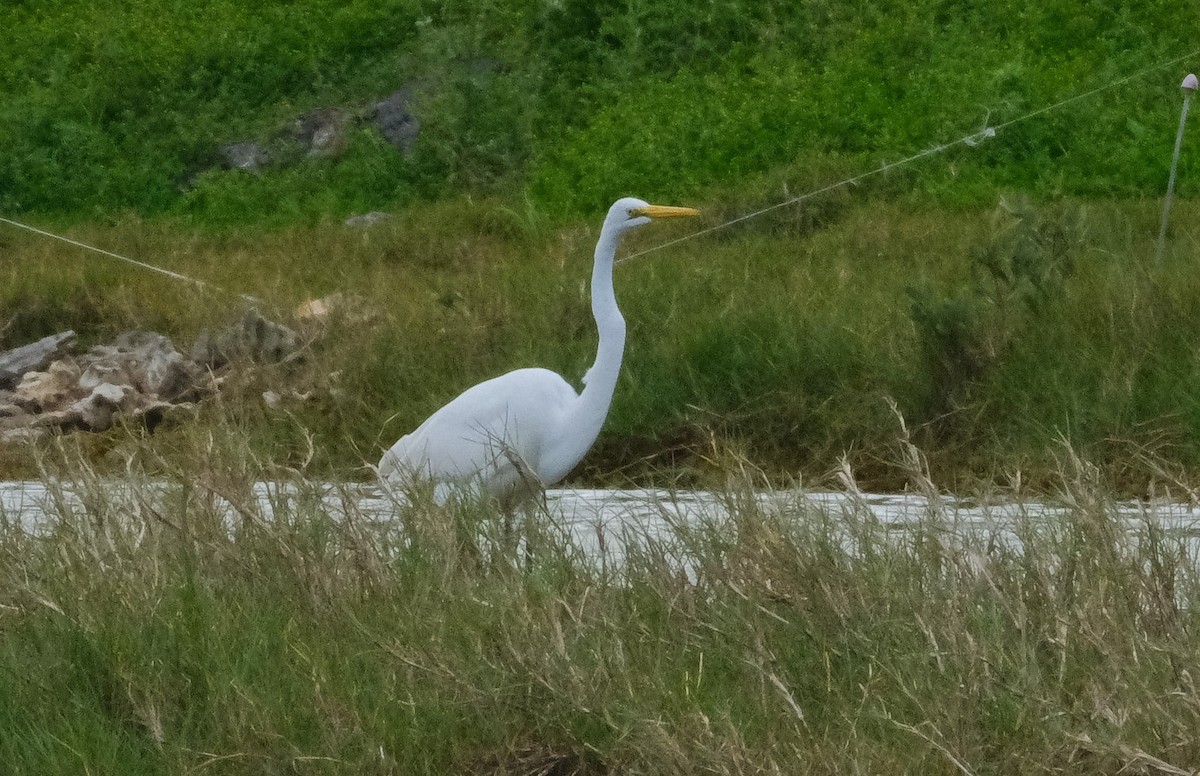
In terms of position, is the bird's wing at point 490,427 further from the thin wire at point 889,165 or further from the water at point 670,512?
the thin wire at point 889,165

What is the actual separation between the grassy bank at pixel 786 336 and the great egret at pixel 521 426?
419 mm

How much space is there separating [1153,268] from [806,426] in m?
1.72

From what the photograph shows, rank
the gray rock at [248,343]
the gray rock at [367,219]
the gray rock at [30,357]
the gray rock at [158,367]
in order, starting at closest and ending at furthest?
1. the gray rock at [158,367]
2. the gray rock at [248,343]
3. the gray rock at [30,357]
4. the gray rock at [367,219]

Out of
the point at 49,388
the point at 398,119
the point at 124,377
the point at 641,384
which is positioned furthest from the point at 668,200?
the point at 641,384

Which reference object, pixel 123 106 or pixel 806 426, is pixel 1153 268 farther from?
pixel 123 106

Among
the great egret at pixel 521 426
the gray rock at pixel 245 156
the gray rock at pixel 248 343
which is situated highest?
the gray rock at pixel 245 156

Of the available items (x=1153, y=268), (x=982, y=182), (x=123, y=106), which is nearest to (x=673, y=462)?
(x=1153, y=268)

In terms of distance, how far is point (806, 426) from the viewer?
696 centimetres

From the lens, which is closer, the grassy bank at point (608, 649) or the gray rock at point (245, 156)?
the grassy bank at point (608, 649)

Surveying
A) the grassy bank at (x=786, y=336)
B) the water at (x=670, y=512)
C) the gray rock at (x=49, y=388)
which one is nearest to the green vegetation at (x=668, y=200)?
the grassy bank at (x=786, y=336)

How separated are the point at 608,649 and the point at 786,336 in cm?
399

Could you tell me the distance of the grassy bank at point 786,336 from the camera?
21.5 ft

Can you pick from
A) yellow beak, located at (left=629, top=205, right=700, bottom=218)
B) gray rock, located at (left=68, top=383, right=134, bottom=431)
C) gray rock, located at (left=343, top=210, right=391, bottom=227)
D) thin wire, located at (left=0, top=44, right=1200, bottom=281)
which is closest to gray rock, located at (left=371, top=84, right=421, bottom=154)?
gray rock, located at (left=343, top=210, right=391, bottom=227)

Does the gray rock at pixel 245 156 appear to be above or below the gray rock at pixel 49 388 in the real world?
above
